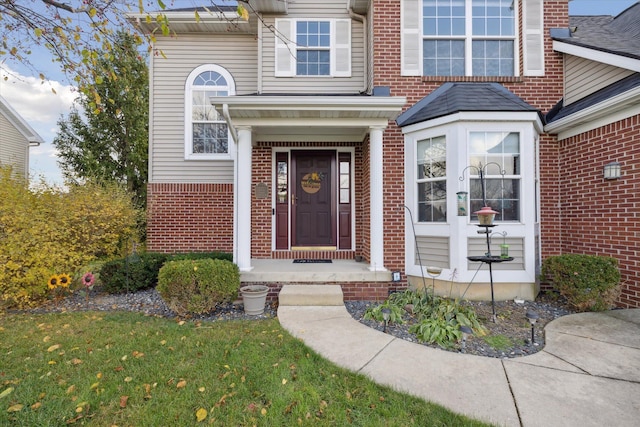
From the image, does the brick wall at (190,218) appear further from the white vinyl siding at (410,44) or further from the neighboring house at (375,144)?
the white vinyl siding at (410,44)

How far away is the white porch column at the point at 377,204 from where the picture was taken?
5121 millimetres

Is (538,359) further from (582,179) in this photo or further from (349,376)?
(582,179)

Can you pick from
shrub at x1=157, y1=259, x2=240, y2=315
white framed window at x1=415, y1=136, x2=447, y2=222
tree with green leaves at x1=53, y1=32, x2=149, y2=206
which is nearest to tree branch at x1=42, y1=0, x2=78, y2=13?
shrub at x1=157, y1=259, x2=240, y2=315

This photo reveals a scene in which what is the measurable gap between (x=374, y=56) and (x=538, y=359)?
526cm

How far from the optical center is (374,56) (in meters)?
5.59

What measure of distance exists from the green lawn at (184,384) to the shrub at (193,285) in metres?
0.55

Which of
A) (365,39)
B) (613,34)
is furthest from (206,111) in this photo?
(613,34)

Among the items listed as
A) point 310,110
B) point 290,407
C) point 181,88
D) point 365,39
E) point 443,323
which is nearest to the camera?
point 290,407

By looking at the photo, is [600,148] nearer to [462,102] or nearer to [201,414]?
[462,102]

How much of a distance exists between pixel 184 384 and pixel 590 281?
5.12 m

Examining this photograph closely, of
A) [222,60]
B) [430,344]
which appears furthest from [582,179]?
[222,60]

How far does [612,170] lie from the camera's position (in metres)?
4.45

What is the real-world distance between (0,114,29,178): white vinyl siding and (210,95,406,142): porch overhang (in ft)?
41.8

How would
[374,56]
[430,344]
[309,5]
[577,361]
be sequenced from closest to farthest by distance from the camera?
1. [577,361]
2. [430,344]
3. [374,56]
4. [309,5]
